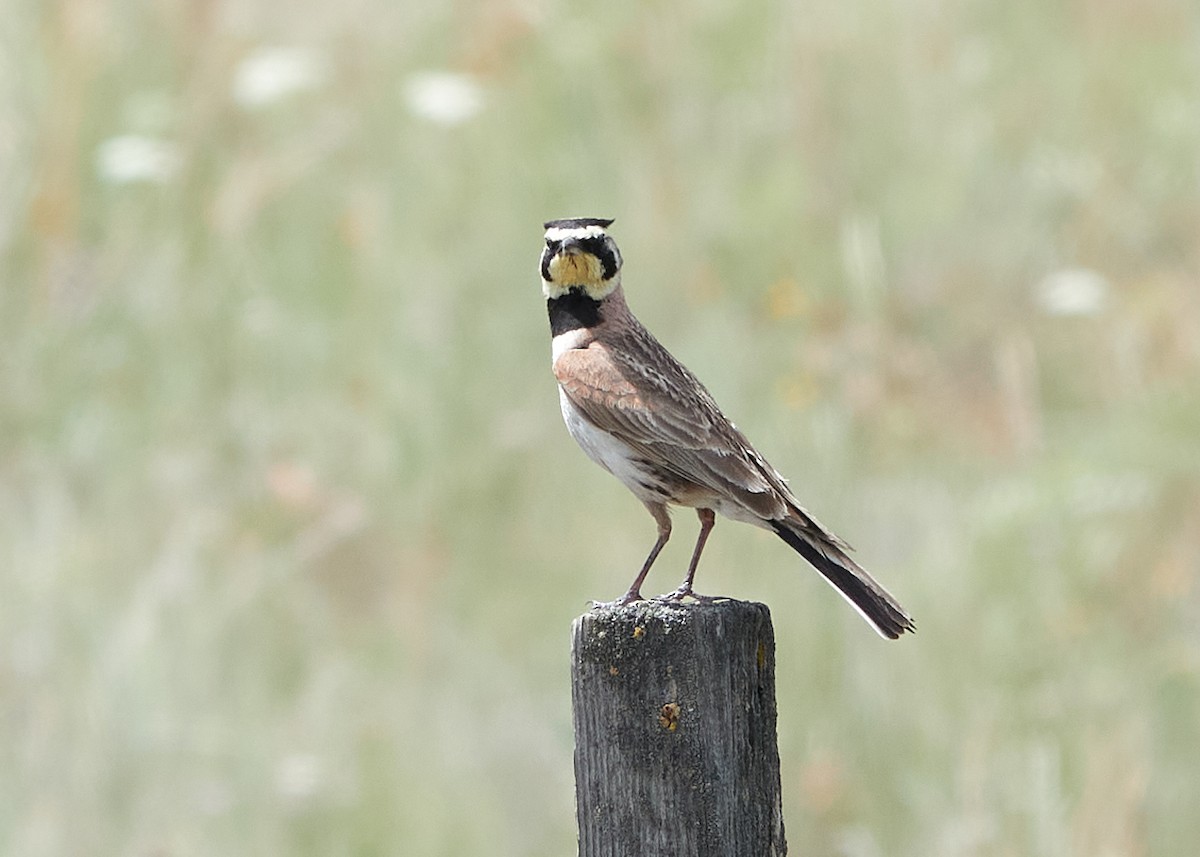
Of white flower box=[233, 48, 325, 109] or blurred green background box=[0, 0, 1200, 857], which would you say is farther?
white flower box=[233, 48, 325, 109]

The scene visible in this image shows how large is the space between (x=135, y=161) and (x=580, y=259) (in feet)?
→ 19.2

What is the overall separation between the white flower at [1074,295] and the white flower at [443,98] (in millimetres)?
3325

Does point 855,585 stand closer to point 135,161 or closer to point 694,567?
point 694,567

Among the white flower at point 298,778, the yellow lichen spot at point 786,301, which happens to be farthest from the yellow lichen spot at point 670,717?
the yellow lichen spot at point 786,301

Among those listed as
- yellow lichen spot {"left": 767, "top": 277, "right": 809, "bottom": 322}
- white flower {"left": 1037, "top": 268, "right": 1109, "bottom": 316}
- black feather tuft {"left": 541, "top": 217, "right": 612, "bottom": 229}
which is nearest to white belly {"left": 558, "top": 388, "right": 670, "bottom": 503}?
black feather tuft {"left": 541, "top": 217, "right": 612, "bottom": 229}

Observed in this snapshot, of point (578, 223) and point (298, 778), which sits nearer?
point (578, 223)

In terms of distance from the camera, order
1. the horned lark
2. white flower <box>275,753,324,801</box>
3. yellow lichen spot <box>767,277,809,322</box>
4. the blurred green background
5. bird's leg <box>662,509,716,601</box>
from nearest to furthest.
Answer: bird's leg <box>662,509,716,601</box> → the horned lark → white flower <box>275,753,324,801</box> → the blurred green background → yellow lichen spot <box>767,277,809,322</box>

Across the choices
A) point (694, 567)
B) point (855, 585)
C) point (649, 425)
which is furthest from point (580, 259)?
point (855, 585)

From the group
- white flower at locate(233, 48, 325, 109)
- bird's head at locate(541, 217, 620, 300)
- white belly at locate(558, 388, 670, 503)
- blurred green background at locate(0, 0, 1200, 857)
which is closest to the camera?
white belly at locate(558, 388, 670, 503)

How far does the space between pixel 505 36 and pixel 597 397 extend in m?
8.26

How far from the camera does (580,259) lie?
5.43m

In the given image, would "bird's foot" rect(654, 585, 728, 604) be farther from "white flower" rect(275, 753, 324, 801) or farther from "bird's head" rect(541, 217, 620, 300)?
"white flower" rect(275, 753, 324, 801)

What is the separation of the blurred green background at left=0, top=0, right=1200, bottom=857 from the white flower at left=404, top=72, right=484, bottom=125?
170 millimetres

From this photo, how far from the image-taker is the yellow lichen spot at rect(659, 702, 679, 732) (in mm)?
3814
